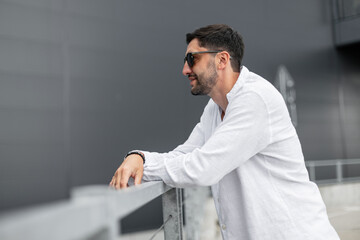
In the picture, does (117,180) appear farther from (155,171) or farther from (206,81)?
(206,81)

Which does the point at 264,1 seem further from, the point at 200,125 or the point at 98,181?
the point at 200,125

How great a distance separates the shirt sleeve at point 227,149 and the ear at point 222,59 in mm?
320

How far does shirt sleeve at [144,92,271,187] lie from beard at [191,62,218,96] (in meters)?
0.27

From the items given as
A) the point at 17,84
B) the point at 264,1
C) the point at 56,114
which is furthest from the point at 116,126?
the point at 264,1

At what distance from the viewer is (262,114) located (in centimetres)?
135

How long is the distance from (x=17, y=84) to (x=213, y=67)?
5.57 m

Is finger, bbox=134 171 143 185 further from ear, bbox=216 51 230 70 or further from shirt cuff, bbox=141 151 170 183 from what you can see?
ear, bbox=216 51 230 70

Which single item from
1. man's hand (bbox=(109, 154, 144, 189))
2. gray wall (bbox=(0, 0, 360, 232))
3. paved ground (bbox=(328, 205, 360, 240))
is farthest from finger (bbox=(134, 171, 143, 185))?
gray wall (bbox=(0, 0, 360, 232))

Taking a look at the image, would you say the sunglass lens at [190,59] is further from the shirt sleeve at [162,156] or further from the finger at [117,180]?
the finger at [117,180]

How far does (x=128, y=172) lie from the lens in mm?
1384

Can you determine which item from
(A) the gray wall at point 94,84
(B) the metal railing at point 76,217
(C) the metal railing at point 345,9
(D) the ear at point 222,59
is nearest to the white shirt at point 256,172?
(D) the ear at point 222,59

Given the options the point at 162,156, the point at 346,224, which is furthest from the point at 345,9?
the point at 162,156

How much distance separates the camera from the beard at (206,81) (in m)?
1.63

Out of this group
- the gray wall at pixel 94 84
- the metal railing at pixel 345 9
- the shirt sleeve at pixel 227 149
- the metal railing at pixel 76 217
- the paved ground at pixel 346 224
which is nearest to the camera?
the metal railing at pixel 76 217
